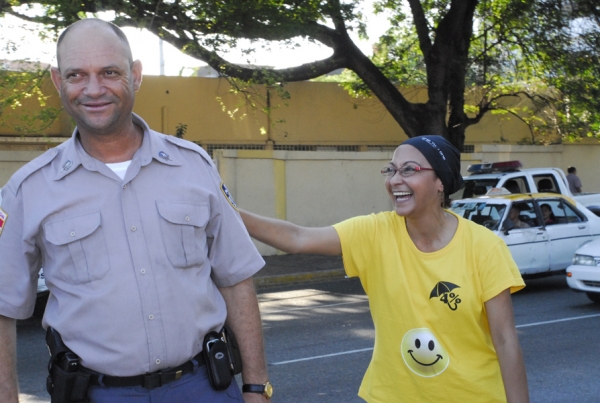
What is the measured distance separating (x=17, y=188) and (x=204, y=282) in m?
0.71

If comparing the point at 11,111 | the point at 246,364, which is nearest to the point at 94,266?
the point at 246,364

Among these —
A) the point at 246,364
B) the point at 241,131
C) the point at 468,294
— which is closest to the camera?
the point at 246,364

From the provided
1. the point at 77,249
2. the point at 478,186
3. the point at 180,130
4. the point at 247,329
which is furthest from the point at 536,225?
the point at 77,249

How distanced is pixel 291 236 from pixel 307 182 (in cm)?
1486

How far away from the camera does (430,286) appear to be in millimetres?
3064

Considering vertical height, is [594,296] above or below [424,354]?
below

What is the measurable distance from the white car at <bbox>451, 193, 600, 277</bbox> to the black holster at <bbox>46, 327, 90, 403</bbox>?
10.3 metres

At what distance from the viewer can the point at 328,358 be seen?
26.2 feet

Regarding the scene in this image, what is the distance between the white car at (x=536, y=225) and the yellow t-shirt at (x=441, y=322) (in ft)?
30.8

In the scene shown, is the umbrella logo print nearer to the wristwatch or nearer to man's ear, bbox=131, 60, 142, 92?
the wristwatch

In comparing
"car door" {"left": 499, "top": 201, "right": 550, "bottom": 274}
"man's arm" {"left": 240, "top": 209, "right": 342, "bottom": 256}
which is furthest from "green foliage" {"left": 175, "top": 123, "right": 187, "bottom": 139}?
"man's arm" {"left": 240, "top": 209, "right": 342, "bottom": 256}

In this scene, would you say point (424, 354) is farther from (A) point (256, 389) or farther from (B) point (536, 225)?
(B) point (536, 225)

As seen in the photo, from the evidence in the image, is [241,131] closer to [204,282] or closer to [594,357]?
[594,357]

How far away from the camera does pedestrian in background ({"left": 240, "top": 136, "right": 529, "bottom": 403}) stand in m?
3.01
